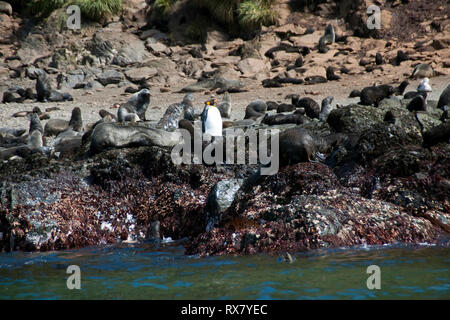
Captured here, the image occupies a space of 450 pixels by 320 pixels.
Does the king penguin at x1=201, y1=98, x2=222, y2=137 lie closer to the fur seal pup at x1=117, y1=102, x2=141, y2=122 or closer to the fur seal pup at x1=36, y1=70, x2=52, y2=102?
the fur seal pup at x1=117, y1=102, x2=141, y2=122

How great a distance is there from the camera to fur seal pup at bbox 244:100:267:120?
543 inches

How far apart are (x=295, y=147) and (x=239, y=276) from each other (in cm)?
253

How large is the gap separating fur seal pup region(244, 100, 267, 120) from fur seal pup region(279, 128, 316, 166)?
5.98 meters

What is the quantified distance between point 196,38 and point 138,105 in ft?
26.8

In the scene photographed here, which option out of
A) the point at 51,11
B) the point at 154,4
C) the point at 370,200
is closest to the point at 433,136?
the point at 370,200

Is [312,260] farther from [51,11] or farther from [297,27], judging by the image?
[51,11]

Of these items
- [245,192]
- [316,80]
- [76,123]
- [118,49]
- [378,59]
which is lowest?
[245,192]

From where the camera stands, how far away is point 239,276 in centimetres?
541

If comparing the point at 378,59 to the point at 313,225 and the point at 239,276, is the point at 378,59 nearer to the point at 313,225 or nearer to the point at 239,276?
the point at 313,225

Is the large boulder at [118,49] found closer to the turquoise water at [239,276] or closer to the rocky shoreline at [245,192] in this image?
the rocky shoreline at [245,192]

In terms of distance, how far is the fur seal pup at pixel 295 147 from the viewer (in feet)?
24.8

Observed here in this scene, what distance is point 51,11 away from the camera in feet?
78.3

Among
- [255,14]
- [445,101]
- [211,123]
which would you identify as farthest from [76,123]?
[255,14]

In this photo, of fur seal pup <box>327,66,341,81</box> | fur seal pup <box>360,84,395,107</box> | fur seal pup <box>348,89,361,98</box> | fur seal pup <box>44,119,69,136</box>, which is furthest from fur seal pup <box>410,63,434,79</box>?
fur seal pup <box>44,119,69,136</box>
